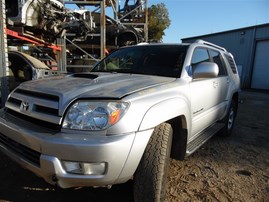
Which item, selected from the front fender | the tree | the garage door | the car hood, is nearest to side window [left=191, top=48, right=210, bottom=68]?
the car hood

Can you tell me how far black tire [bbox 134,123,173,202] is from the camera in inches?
98.0

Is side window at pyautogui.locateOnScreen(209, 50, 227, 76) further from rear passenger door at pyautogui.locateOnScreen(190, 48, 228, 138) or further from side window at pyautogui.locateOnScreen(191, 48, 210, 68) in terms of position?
side window at pyautogui.locateOnScreen(191, 48, 210, 68)

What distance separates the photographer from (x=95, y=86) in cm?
266

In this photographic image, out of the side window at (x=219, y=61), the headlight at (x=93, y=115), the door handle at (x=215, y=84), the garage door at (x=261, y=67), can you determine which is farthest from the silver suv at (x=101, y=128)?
the garage door at (x=261, y=67)

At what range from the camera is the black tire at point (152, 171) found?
2490mm

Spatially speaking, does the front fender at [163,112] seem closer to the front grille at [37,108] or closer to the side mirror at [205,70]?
the side mirror at [205,70]

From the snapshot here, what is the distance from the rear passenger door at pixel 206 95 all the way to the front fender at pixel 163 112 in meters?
0.43

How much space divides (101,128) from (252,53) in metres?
20.4

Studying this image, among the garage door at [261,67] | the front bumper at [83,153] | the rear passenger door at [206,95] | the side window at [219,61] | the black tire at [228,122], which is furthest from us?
the garage door at [261,67]

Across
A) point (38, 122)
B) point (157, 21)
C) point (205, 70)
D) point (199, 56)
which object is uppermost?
point (157, 21)

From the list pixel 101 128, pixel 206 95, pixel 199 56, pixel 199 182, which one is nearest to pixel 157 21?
pixel 199 56

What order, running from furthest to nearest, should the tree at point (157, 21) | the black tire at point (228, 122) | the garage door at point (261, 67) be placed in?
Result: the tree at point (157, 21)
the garage door at point (261, 67)
the black tire at point (228, 122)

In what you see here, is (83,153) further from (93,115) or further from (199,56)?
(199,56)

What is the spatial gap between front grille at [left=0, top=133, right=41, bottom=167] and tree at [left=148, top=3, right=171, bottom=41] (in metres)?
31.1
